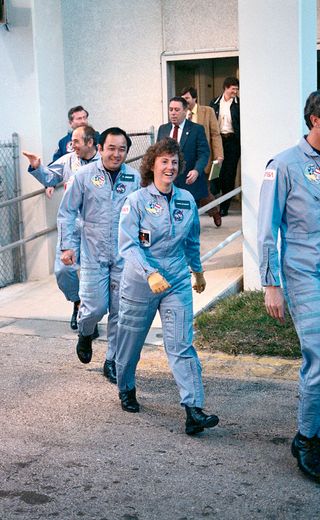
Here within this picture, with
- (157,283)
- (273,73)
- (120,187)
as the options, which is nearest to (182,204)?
(157,283)

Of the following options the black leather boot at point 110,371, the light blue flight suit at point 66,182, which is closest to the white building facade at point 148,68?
the light blue flight suit at point 66,182

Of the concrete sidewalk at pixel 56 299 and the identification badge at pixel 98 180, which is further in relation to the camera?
the concrete sidewalk at pixel 56 299

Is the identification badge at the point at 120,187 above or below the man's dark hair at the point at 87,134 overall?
below

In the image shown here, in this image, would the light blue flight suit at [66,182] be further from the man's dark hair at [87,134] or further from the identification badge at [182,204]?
the identification badge at [182,204]

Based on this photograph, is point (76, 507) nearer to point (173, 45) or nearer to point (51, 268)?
point (51, 268)

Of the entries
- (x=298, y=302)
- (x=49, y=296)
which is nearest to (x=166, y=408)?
(x=298, y=302)

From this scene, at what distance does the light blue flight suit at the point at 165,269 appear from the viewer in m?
5.84

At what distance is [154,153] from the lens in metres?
5.97

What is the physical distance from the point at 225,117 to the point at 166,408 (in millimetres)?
6726

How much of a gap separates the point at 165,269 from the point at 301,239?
3.82ft

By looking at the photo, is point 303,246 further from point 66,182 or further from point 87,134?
point 66,182

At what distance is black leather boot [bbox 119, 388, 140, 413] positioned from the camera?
6332 millimetres

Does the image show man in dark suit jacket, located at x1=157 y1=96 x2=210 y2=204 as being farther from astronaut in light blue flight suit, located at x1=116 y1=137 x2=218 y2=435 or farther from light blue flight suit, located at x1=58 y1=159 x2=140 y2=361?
astronaut in light blue flight suit, located at x1=116 y1=137 x2=218 y2=435

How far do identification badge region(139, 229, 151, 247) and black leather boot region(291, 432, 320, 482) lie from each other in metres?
1.56
